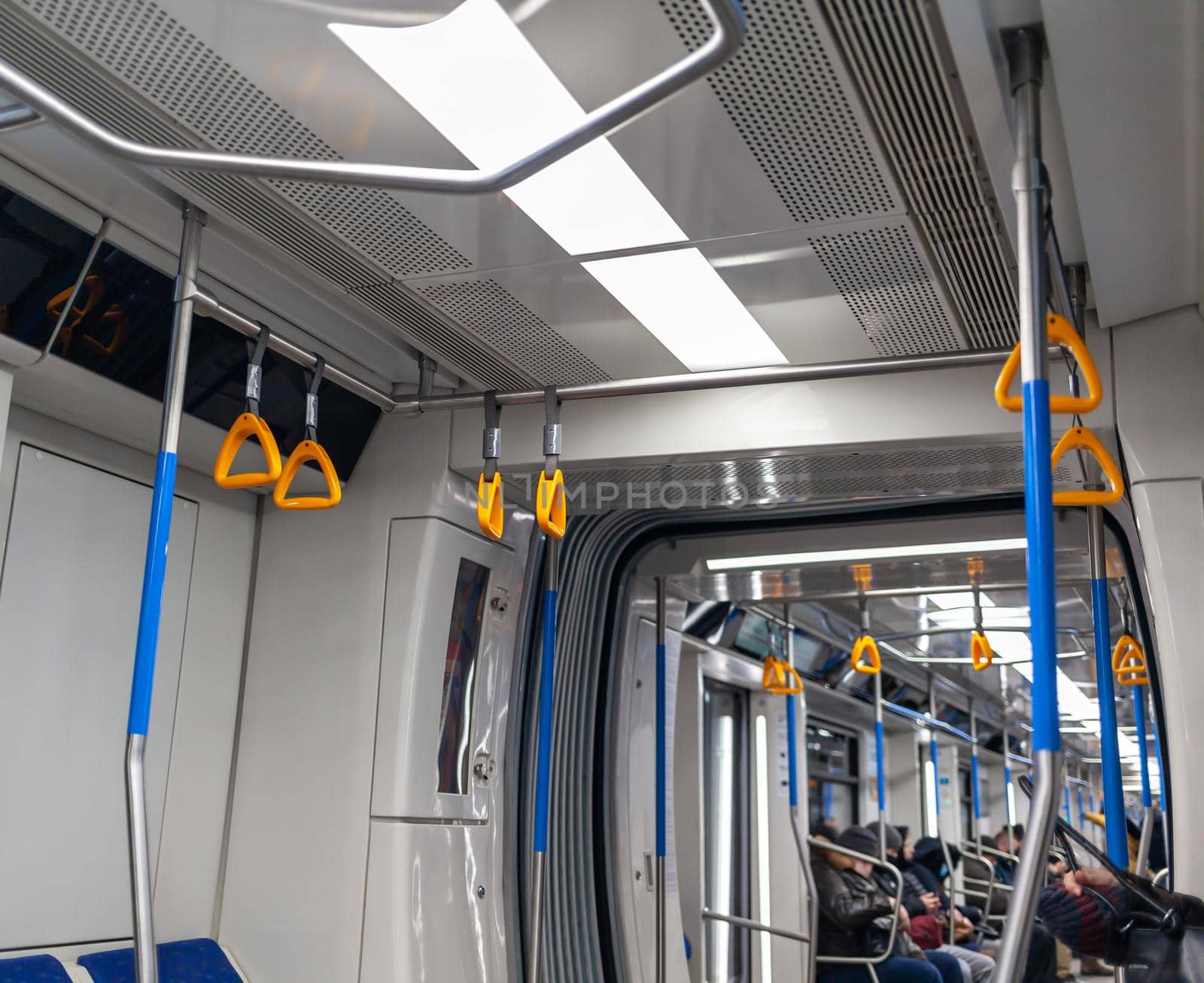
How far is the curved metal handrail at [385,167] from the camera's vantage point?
173cm

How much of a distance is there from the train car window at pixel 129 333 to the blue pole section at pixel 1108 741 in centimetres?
231

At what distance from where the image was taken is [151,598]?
2420 millimetres

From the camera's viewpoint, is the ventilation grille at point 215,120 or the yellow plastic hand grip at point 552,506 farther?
the yellow plastic hand grip at point 552,506

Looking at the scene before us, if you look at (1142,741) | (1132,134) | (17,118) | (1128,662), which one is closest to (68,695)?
(17,118)

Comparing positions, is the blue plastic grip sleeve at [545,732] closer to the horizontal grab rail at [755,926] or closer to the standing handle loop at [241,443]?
the standing handle loop at [241,443]

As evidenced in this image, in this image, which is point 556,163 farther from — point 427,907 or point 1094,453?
point 427,907

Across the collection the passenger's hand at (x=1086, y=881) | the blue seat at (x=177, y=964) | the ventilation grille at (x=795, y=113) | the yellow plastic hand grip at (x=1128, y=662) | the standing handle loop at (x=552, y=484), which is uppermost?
the ventilation grille at (x=795, y=113)

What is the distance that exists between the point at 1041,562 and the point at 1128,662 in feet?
Answer: 12.2

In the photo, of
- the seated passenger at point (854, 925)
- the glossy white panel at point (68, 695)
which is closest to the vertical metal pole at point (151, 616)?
the glossy white panel at point (68, 695)

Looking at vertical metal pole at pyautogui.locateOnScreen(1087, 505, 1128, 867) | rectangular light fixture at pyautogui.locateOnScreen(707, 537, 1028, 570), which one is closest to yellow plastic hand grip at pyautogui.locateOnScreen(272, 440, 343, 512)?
vertical metal pole at pyautogui.locateOnScreen(1087, 505, 1128, 867)

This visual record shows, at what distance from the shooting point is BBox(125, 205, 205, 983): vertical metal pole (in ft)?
7.39

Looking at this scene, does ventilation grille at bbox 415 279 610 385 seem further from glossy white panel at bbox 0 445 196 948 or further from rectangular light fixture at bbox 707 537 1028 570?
rectangular light fixture at bbox 707 537 1028 570

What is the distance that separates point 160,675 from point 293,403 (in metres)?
0.92

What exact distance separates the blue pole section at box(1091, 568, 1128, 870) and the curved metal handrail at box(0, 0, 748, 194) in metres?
2.09
